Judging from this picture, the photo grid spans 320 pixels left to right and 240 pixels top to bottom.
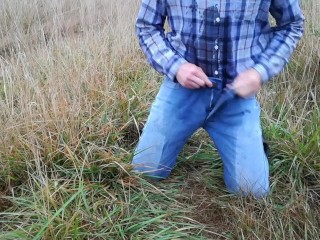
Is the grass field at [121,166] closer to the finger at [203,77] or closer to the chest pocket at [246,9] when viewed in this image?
the finger at [203,77]

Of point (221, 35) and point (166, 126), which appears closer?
point (221, 35)

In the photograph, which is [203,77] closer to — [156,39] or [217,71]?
[217,71]

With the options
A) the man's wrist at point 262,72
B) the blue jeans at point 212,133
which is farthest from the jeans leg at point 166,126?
the man's wrist at point 262,72

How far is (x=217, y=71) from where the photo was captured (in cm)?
174

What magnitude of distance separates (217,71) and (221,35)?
140mm

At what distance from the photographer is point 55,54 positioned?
9.14 feet

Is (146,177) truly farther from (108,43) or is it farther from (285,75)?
(108,43)

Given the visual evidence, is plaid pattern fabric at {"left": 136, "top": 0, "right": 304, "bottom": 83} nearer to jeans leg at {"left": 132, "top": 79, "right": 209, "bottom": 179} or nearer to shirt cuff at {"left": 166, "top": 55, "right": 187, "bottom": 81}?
shirt cuff at {"left": 166, "top": 55, "right": 187, "bottom": 81}

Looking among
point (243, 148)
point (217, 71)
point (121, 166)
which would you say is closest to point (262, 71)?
point (217, 71)

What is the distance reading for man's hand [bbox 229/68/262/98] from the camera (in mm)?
1633

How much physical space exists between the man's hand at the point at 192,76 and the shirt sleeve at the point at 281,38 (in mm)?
200

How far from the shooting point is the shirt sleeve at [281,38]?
170 cm

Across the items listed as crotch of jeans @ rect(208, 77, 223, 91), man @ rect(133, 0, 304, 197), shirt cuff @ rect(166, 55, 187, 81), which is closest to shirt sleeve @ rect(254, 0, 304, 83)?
man @ rect(133, 0, 304, 197)

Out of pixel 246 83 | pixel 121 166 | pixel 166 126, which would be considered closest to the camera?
pixel 246 83
